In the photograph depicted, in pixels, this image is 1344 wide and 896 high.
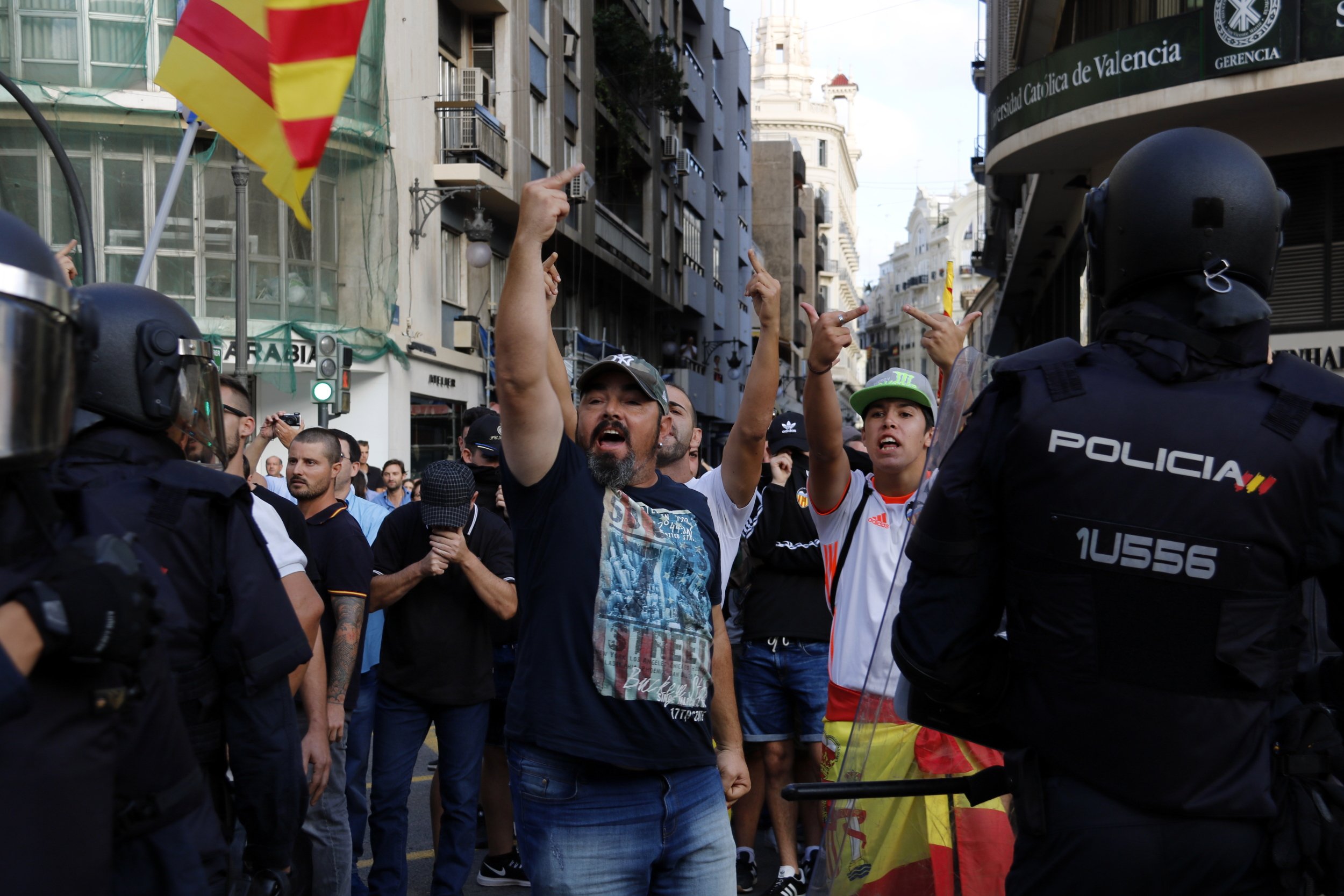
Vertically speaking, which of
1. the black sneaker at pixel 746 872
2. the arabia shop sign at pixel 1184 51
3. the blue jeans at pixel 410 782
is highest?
the arabia shop sign at pixel 1184 51

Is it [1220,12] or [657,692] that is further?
[1220,12]

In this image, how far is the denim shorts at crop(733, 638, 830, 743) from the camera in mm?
6297

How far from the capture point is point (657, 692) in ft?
10.8

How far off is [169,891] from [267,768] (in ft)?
2.05

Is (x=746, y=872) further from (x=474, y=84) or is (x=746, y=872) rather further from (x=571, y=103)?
(x=571, y=103)

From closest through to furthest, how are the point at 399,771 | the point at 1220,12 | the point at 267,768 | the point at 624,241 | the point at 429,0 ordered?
the point at 267,768, the point at 399,771, the point at 1220,12, the point at 429,0, the point at 624,241

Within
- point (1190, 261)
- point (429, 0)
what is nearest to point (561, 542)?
point (1190, 261)

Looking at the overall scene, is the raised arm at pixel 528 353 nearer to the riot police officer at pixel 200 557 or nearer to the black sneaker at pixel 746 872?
the riot police officer at pixel 200 557

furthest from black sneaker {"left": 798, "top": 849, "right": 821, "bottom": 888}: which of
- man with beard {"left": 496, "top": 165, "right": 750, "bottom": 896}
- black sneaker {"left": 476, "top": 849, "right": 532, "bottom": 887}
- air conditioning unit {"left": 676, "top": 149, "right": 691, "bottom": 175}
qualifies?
air conditioning unit {"left": 676, "top": 149, "right": 691, "bottom": 175}

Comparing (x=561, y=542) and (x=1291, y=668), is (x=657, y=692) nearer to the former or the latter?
(x=561, y=542)

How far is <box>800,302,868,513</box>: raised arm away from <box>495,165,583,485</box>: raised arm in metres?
0.94

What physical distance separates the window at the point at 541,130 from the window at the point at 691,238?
47.7ft

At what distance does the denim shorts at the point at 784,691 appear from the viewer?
20.7 feet

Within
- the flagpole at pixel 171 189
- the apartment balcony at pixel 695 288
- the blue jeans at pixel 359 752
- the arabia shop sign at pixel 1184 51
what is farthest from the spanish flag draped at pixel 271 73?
the apartment balcony at pixel 695 288
